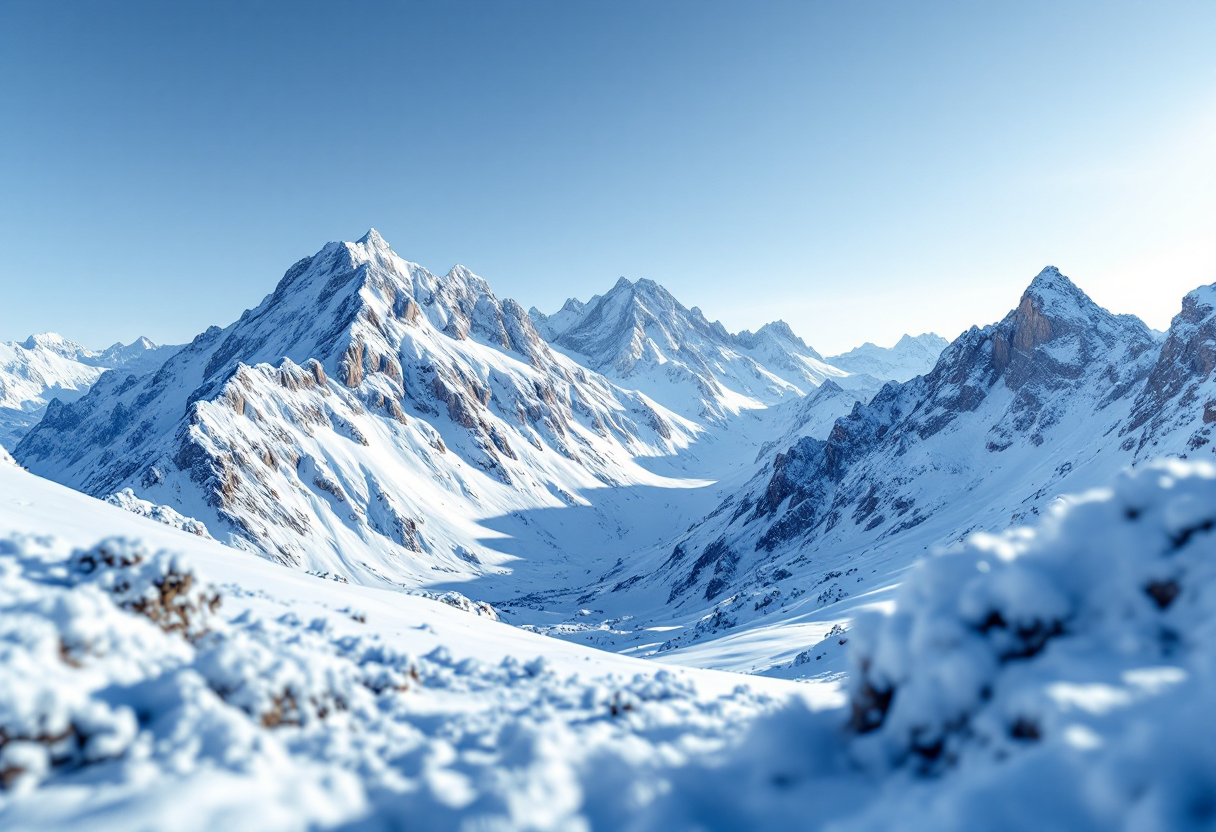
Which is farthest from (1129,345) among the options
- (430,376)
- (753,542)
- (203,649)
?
(430,376)

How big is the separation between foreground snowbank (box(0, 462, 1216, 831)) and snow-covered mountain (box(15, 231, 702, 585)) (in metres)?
62.6

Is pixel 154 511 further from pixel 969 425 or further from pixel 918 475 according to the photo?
pixel 969 425

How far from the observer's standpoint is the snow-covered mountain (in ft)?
313

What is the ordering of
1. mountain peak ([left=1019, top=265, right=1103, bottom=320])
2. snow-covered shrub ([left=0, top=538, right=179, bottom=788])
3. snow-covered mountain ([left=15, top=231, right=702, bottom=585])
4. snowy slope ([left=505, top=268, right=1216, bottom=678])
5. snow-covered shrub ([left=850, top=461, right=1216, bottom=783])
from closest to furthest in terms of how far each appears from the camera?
snow-covered shrub ([left=850, top=461, right=1216, bottom=783]) → snow-covered shrub ([left=0, top=538, right=179, bottom=788]) → snowy slope ([left=505, top=268, right=1216, bottom=678]) → mountain peak ([left=1019, top=265, right=1103, bottom=320]) → snow-covered mountain ([left=15, top=231, right=702, bottom=585])

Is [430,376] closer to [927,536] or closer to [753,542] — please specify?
[753,542]

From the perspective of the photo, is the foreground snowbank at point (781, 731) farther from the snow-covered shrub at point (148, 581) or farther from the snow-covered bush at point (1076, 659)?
the snow-covered shrub at point (148, 581)

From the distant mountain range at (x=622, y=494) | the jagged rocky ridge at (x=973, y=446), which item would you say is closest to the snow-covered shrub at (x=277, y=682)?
the distant mountain range at (x=622, y=494)

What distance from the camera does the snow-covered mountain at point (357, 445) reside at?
95.4m

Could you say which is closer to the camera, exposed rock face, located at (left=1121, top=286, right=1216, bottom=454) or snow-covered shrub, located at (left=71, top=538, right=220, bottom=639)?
snow-covered shrub, located at (left=71, top=538, right=220, bottom=639)

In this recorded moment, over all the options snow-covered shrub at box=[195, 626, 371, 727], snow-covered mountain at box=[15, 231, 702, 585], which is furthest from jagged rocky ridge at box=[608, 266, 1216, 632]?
snow-covered mountain at box=[15, 231, 702, 585]

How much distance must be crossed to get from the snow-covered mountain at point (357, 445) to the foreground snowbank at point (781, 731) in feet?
205

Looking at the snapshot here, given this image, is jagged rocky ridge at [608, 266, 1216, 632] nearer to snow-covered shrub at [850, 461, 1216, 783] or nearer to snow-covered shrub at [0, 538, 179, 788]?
snow-covered shrub at [850, 461, 1216, 783]

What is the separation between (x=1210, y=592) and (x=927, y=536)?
63.8 m

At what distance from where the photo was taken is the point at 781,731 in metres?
6.05
